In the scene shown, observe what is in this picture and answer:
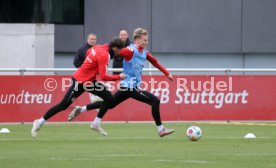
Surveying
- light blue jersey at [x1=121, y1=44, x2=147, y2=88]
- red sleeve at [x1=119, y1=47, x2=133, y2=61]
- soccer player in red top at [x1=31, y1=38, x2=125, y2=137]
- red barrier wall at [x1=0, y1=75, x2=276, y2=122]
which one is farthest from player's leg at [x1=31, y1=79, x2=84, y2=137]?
red barrier wall at [x1=0, y1=75, x2=276, y2=122]

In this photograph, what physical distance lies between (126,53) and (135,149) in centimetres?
282

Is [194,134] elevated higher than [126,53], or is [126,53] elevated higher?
[126,53]

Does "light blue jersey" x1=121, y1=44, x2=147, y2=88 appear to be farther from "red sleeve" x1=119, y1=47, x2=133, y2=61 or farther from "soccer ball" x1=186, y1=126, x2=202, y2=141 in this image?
"soccer ball" x1=186, y1=126, x2=202, y2=141

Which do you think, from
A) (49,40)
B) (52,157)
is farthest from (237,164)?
(49,40)

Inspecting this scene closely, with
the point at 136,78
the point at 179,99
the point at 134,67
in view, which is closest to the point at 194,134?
the point at 136,78

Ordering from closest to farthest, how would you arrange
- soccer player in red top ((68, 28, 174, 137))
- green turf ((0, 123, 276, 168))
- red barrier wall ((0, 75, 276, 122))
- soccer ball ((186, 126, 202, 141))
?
green turf ((0, 123, 276, 168))
soccer ball ((186, 126, 202, 141))
soccer player in red top ((68, 28, 174, 137))
red barrier wall ((0, 75, 276, 122))

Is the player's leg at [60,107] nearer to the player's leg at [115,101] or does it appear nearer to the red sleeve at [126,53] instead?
the player's leg at [115,101]

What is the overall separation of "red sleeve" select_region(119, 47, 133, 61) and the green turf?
149 centimetres

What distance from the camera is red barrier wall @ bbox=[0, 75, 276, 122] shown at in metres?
22.7

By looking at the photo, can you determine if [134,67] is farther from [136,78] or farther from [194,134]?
[194,134]

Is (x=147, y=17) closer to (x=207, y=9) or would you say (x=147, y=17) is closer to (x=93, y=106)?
(x=207, y=9)

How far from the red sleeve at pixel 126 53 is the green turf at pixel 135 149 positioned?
149cm

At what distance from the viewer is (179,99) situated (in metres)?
23.0

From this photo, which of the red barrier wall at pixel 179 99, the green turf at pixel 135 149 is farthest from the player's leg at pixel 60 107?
the red barrier wall at pixel 179 99
